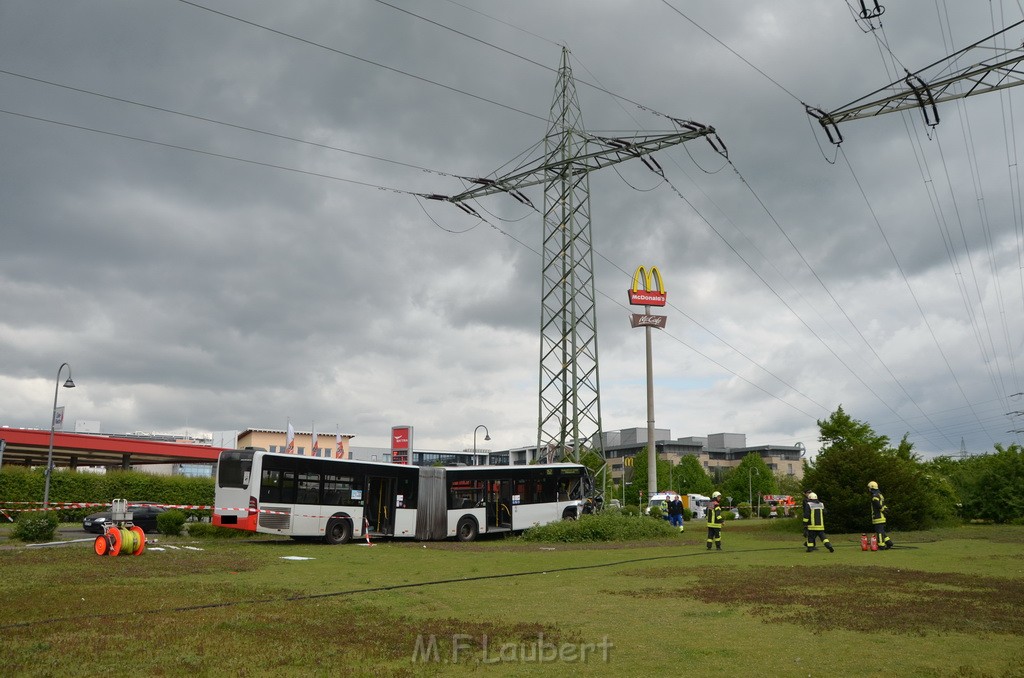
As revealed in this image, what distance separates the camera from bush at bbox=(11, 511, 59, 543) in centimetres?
2328

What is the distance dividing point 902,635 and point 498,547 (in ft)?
59.0

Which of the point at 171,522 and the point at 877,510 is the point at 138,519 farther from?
the point at 877,510

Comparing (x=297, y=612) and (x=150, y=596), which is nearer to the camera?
(x=297, y=612)

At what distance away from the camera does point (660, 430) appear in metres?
156

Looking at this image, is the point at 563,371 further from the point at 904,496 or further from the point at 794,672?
the point at 794,672

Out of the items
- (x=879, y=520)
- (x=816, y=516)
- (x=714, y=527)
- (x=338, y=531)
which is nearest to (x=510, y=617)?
(x=816, y=516)

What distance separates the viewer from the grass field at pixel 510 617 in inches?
306

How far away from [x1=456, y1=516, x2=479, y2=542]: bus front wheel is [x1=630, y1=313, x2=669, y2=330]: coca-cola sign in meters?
32.5

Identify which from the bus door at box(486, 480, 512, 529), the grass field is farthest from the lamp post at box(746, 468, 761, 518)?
the grass field

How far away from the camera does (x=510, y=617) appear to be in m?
10.7

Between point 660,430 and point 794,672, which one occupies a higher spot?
point 660,430

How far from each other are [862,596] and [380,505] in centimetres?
2001

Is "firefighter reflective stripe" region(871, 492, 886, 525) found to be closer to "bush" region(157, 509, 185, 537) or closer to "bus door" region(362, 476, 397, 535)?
"bus door" region(362, 476, 397, 535)

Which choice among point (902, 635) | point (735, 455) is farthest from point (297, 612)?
point (735, 455)
